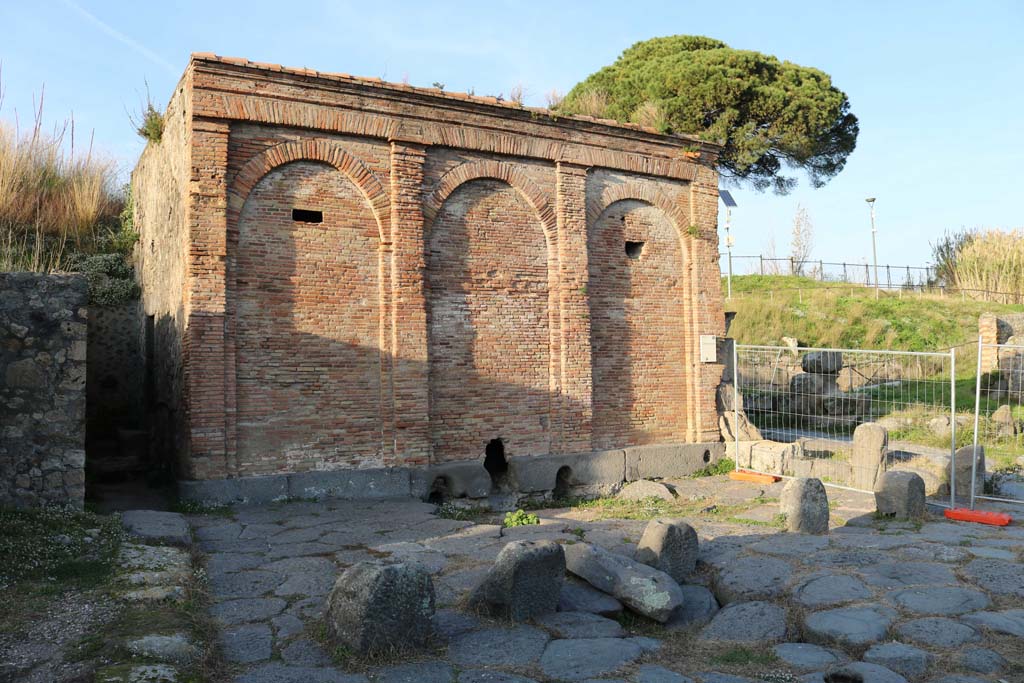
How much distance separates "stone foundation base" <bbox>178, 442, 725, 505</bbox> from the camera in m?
8.85

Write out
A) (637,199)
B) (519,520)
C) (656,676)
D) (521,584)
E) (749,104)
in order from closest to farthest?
(656,676) → (521,584) → (519,520) → (637,199) → (749,104)

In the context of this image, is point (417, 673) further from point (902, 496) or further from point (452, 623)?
point (902, 496)

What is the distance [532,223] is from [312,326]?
151 inches

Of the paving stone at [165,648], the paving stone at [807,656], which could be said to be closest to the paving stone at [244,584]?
the paving stone at [165,648]

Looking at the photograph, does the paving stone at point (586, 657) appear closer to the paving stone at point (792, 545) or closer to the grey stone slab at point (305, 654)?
the grey stone slab at point (305, 654)

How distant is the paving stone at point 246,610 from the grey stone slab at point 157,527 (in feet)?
4.27

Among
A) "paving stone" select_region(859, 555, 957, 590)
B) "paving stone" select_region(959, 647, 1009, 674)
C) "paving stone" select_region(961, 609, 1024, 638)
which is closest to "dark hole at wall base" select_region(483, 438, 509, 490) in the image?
"paving stone" select_region(859, 555, 957, 590)

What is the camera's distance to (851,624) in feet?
16.3

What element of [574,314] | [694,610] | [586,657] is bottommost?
[694,610]

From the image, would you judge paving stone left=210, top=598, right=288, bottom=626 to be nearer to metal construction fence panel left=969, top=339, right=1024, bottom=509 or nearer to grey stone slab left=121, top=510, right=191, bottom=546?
grey stone slab left=121, top=510, right=191, bottom=546

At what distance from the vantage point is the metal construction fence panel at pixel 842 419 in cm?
993

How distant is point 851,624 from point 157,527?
588 centimetres

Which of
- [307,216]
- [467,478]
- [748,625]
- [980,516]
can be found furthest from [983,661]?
[307,216]

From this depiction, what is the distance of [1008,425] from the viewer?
45.2ft
